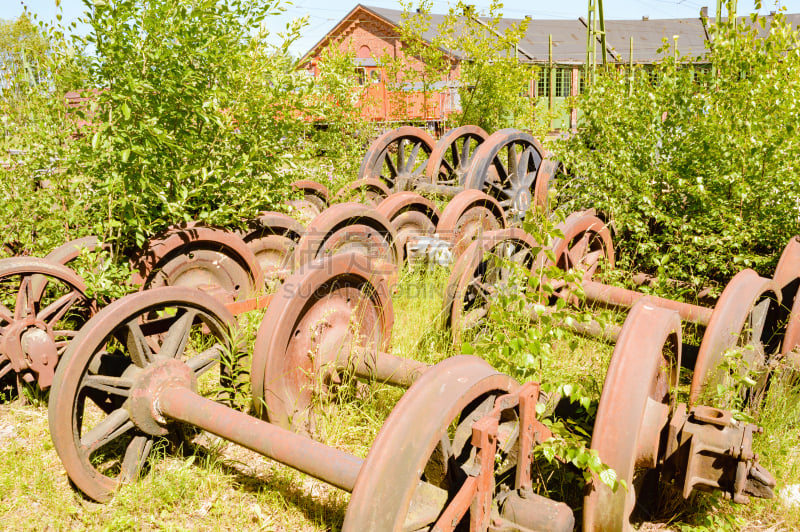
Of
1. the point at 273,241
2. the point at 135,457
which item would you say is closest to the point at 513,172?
the point at 273,241

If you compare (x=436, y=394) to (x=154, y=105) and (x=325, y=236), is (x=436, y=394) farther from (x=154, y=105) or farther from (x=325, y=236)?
(x=154, y=105)

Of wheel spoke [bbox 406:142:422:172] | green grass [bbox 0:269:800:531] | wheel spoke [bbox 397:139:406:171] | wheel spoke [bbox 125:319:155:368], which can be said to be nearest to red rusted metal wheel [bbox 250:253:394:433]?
green grass [bbox 0:269:800:531]

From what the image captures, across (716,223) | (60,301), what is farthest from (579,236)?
(60,301)

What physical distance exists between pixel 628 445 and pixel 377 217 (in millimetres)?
3319

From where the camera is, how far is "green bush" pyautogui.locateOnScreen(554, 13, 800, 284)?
424 cm

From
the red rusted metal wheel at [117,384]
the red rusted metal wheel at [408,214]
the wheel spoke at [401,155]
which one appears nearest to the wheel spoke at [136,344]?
the red rusted metal wheel at [117,384]

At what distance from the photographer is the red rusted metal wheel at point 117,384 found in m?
2.50

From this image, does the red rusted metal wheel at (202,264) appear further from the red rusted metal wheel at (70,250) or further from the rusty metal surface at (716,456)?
the rusty metal surface at (716,456)

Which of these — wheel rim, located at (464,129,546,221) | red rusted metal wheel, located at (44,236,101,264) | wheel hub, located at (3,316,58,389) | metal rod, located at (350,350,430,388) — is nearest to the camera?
metal rod, located at (350,350,430,388)

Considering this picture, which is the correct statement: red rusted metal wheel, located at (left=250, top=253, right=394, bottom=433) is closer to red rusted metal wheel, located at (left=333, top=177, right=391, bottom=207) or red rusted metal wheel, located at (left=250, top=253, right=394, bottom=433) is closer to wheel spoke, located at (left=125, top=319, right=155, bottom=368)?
wheel spoke, located at (left=125, top=319, right=155, bottom=368)

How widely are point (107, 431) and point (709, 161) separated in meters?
4.58

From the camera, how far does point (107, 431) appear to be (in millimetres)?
2672

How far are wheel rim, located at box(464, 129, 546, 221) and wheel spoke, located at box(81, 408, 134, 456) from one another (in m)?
4.96

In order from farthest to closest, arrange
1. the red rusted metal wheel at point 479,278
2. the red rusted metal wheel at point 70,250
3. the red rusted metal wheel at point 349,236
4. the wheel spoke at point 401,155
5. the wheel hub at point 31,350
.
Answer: the wheel spoke at point 401,155 → the red rusted metal wheel at point 349,236 → the red rusted metal wheel at point 70,250 → the red rusted metal wheel at point 479,278 → the wheel hub at point 31,350
